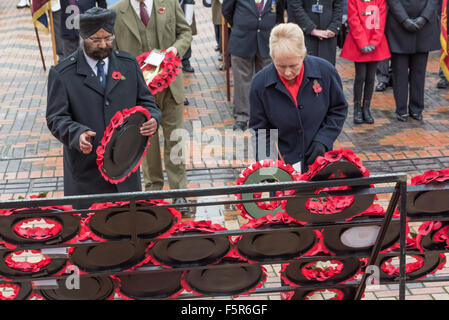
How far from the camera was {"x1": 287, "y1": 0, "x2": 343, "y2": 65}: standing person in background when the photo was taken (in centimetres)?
848

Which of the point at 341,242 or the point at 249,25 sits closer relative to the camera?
the point at 341,242

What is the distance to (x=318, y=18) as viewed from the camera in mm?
8539

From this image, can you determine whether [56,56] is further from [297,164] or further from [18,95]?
[297,164]

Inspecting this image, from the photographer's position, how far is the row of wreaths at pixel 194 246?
2.99 meters

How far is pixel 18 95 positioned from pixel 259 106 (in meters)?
6.77

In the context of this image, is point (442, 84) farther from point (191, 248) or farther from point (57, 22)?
point (191, 248)

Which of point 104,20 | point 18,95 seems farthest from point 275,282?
point 18,95

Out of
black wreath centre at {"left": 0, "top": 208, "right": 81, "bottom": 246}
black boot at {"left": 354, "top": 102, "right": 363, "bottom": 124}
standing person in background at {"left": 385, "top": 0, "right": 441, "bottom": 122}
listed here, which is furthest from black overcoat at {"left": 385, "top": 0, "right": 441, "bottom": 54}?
black wreath centre at {"left": 0, "top": 208, "right": 81, "bottom": 246}

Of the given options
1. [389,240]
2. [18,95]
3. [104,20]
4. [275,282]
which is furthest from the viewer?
[18,95]

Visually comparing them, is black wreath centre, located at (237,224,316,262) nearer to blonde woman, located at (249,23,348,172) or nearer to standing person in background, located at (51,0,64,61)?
blonde woman, located at (249,23,348,172)

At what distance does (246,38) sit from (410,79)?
241 centimetres

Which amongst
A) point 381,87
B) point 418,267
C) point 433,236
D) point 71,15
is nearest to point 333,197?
point 433,236

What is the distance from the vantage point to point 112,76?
4.47m

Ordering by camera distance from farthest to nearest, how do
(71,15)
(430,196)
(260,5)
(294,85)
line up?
1. (71,15)
2. (260,5)
3. (294,85)
4. (430,196)
